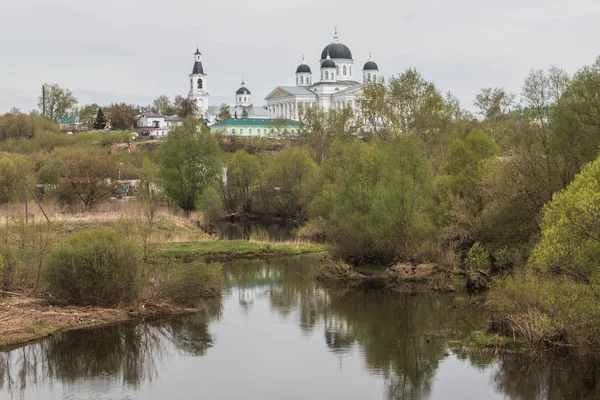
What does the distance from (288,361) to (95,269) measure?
19.1 ft

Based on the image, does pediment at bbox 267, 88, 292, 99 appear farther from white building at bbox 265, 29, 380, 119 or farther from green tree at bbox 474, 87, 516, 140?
green tree at bbox 474, 87, 516, 140

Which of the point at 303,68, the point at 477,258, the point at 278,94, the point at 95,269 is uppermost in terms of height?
the point at 303,68

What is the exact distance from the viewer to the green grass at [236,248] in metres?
31.0

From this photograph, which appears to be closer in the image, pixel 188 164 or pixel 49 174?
pixel 188 164

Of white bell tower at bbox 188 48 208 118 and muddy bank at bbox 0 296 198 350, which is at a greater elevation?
white bell tower at bbox 188 48 208 118

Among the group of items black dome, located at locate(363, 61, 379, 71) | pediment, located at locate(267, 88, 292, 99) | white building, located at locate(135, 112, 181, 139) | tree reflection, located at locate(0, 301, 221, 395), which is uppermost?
black dome, located at locate(363, 61, 379, 71)

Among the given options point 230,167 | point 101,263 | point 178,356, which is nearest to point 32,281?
point 101,263

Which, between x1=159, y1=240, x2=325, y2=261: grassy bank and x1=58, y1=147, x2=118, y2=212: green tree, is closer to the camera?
x1=159, y1=240, x2=325, y2=261: grassy bank

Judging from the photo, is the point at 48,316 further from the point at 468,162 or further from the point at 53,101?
the point at 53,101

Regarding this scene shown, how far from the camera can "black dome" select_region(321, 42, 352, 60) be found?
122875 mm

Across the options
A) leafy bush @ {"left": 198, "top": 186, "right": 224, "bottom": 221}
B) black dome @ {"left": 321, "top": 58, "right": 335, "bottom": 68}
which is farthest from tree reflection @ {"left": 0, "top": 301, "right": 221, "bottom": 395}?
black dome @ {"left": 321, "top": 58, "right": 335, "bottom": 68}

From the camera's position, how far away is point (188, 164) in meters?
47.7

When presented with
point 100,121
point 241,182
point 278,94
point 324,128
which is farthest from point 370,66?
point 241,182

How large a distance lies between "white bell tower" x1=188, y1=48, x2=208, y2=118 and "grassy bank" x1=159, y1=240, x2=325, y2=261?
338 feet
